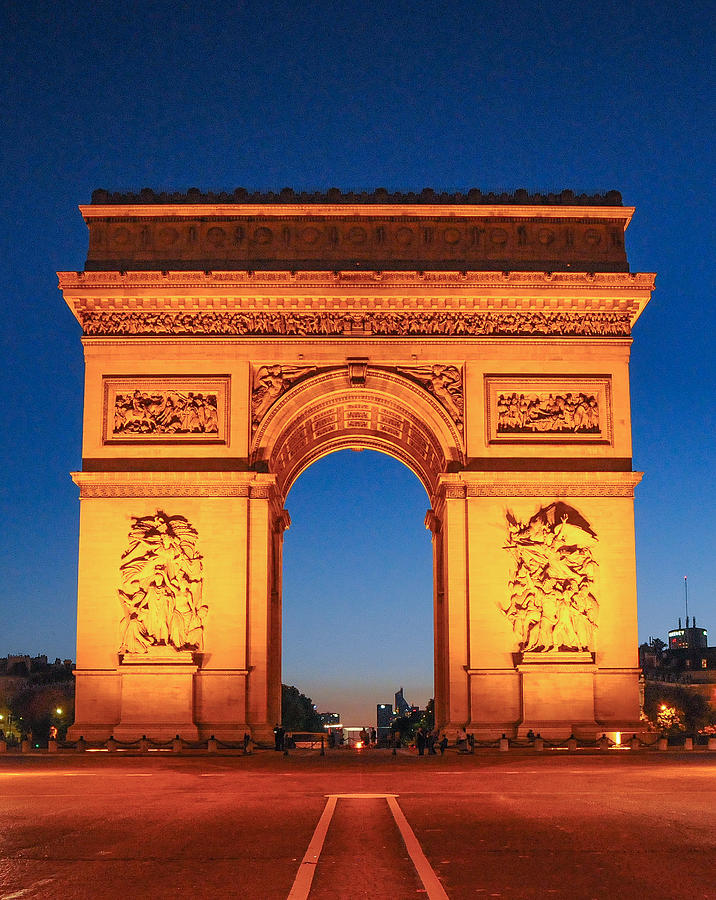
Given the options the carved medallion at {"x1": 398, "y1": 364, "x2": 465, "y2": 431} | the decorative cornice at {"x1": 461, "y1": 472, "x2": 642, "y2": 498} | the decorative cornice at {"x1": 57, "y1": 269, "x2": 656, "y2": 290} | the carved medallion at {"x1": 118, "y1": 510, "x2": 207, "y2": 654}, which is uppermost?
the decorative cornice at {"x1": 57, "y1": 269, "x2": 656, "y2": 290}

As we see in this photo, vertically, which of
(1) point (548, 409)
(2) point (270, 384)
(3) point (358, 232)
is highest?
(3) point (358, 232)

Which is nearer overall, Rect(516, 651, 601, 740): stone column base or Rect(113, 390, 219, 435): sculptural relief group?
Rect(516, 651, 601, 740): stone column base

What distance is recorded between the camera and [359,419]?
4050cm

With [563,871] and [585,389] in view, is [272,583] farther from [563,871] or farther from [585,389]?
[563,871]

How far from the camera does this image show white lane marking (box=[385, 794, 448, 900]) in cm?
911

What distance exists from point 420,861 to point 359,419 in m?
30.2

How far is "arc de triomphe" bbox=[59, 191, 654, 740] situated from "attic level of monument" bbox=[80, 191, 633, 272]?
71 mm

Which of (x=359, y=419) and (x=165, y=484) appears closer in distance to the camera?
(x=165, y=484)

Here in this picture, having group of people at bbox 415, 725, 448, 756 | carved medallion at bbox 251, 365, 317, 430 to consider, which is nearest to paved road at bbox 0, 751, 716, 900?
group of people at bbox 415, 725, 448, 756

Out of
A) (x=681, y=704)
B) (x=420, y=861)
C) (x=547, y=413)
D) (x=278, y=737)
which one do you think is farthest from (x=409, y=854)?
(x=681, y=704)

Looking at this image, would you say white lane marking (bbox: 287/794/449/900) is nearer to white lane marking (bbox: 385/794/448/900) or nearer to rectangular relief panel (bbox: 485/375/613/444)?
white lane marking (bbox: 385/794/448/900)

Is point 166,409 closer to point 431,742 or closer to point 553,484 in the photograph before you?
point 553,484

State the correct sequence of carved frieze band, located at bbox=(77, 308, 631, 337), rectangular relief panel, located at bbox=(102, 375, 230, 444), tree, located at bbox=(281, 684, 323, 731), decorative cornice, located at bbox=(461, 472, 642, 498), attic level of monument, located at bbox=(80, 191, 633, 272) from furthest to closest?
tree, located at bbox=(281, 684, 323, 731) < attic level of monument, located at bbox=(80, 191, 633, 272) < carved frieze band, located at bbox=(77, 308, 631, 337) < rectangular relief panel, located at bbox=(102, 375, 230, 444) < decorative cornice, located at bbox=(461, 472, 642, 498)

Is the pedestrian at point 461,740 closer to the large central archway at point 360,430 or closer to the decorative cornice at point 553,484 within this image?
the large central archway at point 360,430
